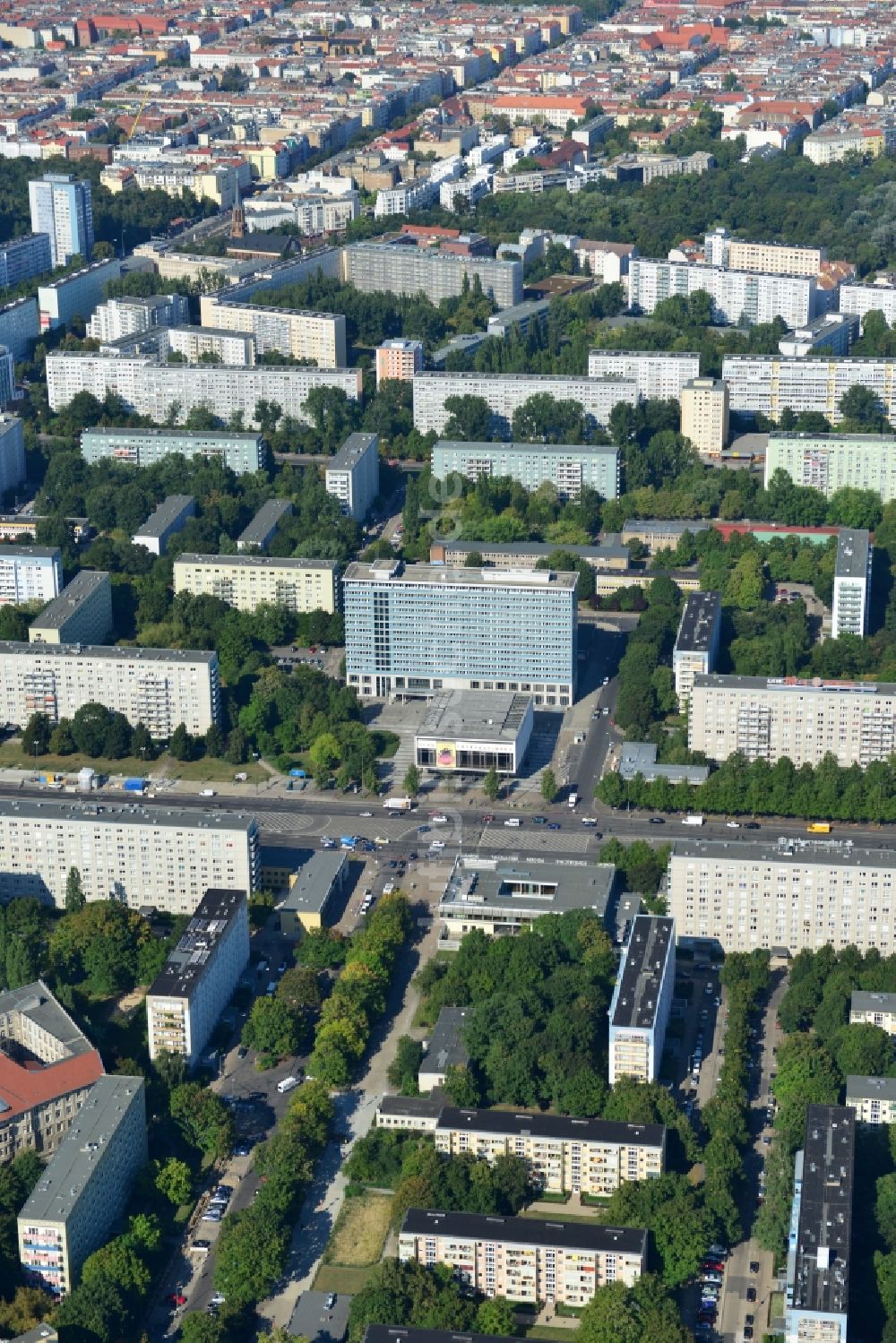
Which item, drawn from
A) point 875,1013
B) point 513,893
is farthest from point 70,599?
point 875,1013

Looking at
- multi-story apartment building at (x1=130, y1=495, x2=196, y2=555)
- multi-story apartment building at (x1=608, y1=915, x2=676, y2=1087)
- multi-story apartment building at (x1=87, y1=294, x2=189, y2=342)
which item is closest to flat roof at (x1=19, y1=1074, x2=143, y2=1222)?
multi-story apartment building at (x1=608, y1=915, x2=676, y2=1087)

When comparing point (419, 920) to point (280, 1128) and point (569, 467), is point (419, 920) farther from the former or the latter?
point (569, 467)

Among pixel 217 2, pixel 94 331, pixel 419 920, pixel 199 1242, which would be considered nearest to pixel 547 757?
pixel 419 920

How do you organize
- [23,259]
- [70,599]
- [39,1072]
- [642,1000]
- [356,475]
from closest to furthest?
1. [39,1072]
2. [642,1000]
3. [70,599]
4. [356,475]
5. [23,259]

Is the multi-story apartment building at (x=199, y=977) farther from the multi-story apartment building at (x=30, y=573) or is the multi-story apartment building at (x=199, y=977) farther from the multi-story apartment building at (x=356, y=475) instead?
the multi-story apartment building at (x=356, y=475)

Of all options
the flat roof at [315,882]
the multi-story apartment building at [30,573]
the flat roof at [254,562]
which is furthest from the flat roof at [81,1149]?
the multi-story apartment building at [30,573]

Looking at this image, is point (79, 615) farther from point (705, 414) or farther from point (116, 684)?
point (705, 414)
